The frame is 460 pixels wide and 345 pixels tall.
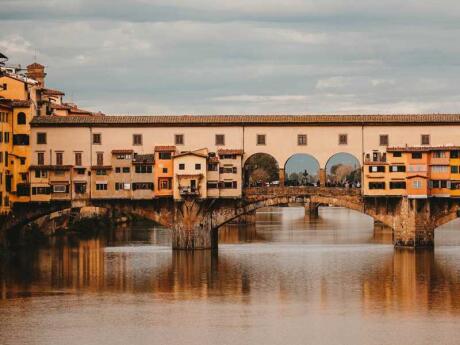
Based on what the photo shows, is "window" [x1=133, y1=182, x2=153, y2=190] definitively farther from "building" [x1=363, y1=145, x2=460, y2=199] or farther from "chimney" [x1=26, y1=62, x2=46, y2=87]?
"chimney" [x1=26, y1=62, x2=46, y2=87]

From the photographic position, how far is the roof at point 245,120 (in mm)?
71750

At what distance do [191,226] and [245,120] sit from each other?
6872mm

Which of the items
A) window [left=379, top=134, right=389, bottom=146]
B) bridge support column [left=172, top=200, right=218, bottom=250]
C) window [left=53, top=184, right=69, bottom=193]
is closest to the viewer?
bridge support column [left=172, top=200, right=218, bottom=250]

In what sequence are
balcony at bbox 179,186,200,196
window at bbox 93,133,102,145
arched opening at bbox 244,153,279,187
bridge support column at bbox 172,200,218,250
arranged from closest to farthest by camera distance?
balcony at bbox 179,186,200,196 → bridge support column at bbox 172,200,218,250 → window at bbox 93,133,102,145 → arched opening at bbox 244,153,279,187

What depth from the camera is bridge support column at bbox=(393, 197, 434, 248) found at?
7044cm

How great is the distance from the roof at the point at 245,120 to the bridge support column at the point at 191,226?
4911 millimetres

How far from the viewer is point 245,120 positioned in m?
72.3

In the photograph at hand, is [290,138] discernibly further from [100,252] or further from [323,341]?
[323,341]

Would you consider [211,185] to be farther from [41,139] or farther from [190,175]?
[41,139]

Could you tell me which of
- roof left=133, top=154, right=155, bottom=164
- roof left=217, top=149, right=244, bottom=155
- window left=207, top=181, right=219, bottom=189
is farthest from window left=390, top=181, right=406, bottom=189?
roof left=133, top=154, right=155, bottom=164

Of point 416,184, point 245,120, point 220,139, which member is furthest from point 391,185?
point 220,139

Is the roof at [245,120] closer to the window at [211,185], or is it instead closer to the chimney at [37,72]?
the window at [211,185]

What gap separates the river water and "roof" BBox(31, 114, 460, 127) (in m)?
7.41

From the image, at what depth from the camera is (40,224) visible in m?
82.4
